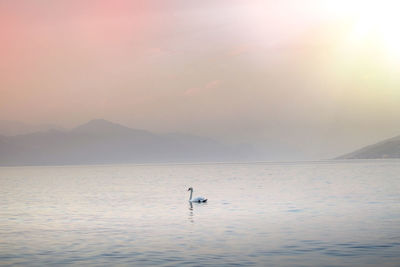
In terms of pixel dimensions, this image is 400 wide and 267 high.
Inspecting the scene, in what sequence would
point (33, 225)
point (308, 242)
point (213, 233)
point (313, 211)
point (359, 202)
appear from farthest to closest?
point (359, 202) < point (313, 211) < point (33, 225) < point (213, 233) < point (308, 242)

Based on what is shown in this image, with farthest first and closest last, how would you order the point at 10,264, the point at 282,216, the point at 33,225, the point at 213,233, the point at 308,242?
the point at 282,216, the point at 33,225, the point at 213,233, the point at 308,242, the point at 10,264

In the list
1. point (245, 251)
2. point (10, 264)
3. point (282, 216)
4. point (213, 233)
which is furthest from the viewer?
point (282, 216)

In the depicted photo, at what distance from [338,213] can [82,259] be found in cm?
2644

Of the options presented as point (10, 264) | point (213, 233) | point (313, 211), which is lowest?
point (10, 264)

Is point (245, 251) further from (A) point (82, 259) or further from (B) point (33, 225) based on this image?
(B) point (33, 225)

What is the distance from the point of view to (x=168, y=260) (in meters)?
26.0

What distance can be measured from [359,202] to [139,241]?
31.8m

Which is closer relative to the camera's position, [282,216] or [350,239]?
[350,239]

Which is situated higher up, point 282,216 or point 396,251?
point 282,216

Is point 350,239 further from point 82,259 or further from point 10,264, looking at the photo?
point 10,264

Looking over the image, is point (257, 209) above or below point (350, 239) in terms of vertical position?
above

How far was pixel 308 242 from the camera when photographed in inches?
1206

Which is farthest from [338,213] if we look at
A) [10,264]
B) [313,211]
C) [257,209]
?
[10,264]

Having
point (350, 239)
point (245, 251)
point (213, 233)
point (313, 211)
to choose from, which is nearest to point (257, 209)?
point (313, 211)
